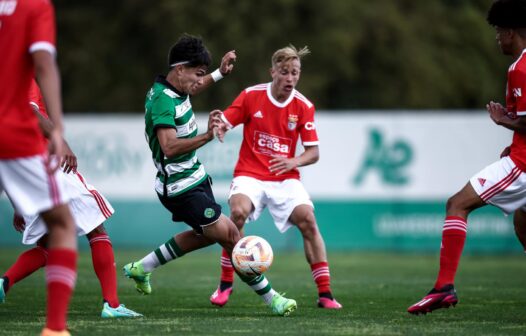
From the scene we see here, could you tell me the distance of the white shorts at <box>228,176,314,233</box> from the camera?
31.7 feet

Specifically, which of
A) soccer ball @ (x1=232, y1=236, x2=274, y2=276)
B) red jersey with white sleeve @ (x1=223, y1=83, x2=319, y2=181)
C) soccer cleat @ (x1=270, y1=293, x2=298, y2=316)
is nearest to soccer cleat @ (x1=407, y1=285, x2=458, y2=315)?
soccer cleat @ (x1=270, y1=293, x2=298, y2=316)

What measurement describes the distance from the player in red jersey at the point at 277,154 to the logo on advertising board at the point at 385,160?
9163mm

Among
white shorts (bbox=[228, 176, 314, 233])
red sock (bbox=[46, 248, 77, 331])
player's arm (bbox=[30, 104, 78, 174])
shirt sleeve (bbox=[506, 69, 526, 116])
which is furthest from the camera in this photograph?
white shorts (bbox=[228, 176, 314, 233])

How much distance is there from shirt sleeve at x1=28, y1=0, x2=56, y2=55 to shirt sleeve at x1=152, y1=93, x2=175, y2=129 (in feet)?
6.84

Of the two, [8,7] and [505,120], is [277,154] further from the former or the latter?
[8,7]

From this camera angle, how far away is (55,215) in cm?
588

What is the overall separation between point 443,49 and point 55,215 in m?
26.3

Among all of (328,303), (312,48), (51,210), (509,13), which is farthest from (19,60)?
(312,48)

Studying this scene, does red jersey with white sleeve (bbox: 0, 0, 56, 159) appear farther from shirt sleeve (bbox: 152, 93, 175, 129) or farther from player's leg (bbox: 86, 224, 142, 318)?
player's leg (bbox: 86, 224, 142, 318)

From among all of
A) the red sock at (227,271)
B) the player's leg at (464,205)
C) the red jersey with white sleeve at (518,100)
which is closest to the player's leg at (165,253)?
the red sock at (227,271)

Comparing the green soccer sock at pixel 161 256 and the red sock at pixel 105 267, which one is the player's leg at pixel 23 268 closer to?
the red sock at pixel 105 267

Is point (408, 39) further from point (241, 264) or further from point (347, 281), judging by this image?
point (241, 264)

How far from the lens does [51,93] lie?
573cm

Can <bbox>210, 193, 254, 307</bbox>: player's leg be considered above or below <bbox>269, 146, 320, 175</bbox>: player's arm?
below
